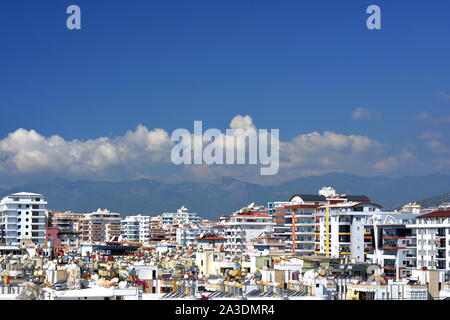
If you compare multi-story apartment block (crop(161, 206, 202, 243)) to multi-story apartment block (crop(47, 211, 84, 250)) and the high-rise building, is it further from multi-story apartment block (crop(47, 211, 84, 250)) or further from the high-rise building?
the high-rise building

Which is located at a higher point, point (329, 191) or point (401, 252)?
point (329, 191)

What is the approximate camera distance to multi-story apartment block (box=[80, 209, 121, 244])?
71438 mm

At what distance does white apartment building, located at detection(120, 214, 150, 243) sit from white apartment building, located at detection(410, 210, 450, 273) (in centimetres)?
4970

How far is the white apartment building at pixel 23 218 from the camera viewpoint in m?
46.3

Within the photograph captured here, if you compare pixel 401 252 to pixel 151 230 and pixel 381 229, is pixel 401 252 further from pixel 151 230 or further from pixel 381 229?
pixel 151 230

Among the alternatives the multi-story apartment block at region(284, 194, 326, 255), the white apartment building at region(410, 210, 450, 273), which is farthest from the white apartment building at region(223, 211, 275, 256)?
the white apartment building at region(410, 210, 450, 273)

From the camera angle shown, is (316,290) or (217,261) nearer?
(316,290)

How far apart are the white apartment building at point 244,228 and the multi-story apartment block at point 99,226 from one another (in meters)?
26.9

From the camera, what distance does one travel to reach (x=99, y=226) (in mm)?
72000

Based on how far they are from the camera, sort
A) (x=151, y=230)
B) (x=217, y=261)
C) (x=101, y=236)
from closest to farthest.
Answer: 1. (x=217, y=261)
2. (x=101, y=236)
3. (x=151, y=230)

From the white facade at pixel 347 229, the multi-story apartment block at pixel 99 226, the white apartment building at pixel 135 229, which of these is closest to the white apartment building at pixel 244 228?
the white facade at pixel 347 229
